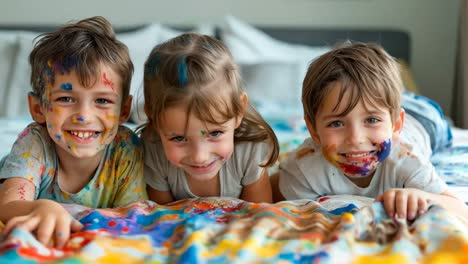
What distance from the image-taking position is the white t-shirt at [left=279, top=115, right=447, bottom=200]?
5.08ft

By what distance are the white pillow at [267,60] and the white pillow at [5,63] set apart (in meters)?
1.25

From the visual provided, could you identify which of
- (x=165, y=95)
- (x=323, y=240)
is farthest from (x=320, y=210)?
(x=165, y=95)

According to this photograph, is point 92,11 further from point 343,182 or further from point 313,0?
point 343,182

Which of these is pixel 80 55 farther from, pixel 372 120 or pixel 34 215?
pixel 372 120

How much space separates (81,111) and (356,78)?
693 millimetres

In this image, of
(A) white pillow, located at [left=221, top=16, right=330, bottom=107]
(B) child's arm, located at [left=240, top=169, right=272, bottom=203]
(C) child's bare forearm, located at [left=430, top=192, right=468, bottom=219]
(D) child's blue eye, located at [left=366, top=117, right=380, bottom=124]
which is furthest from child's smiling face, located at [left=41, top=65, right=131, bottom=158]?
(A) white pillow, located at [left=221, top=16, right=330, bottom=107]

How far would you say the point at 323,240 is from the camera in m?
1.10

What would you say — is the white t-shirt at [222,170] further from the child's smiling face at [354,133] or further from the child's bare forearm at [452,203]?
the child's bare forearm at [452,203]

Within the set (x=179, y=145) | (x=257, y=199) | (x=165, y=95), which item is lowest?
(x=257, y=199)

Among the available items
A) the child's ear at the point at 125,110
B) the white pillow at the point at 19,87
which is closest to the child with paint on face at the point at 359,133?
the child's ear at the point at 125,110

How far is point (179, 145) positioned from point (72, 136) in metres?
0.27

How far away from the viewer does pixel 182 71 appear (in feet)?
4.54

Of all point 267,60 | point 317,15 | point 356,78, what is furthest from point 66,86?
point 317,15

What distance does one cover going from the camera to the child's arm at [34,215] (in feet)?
3.71
